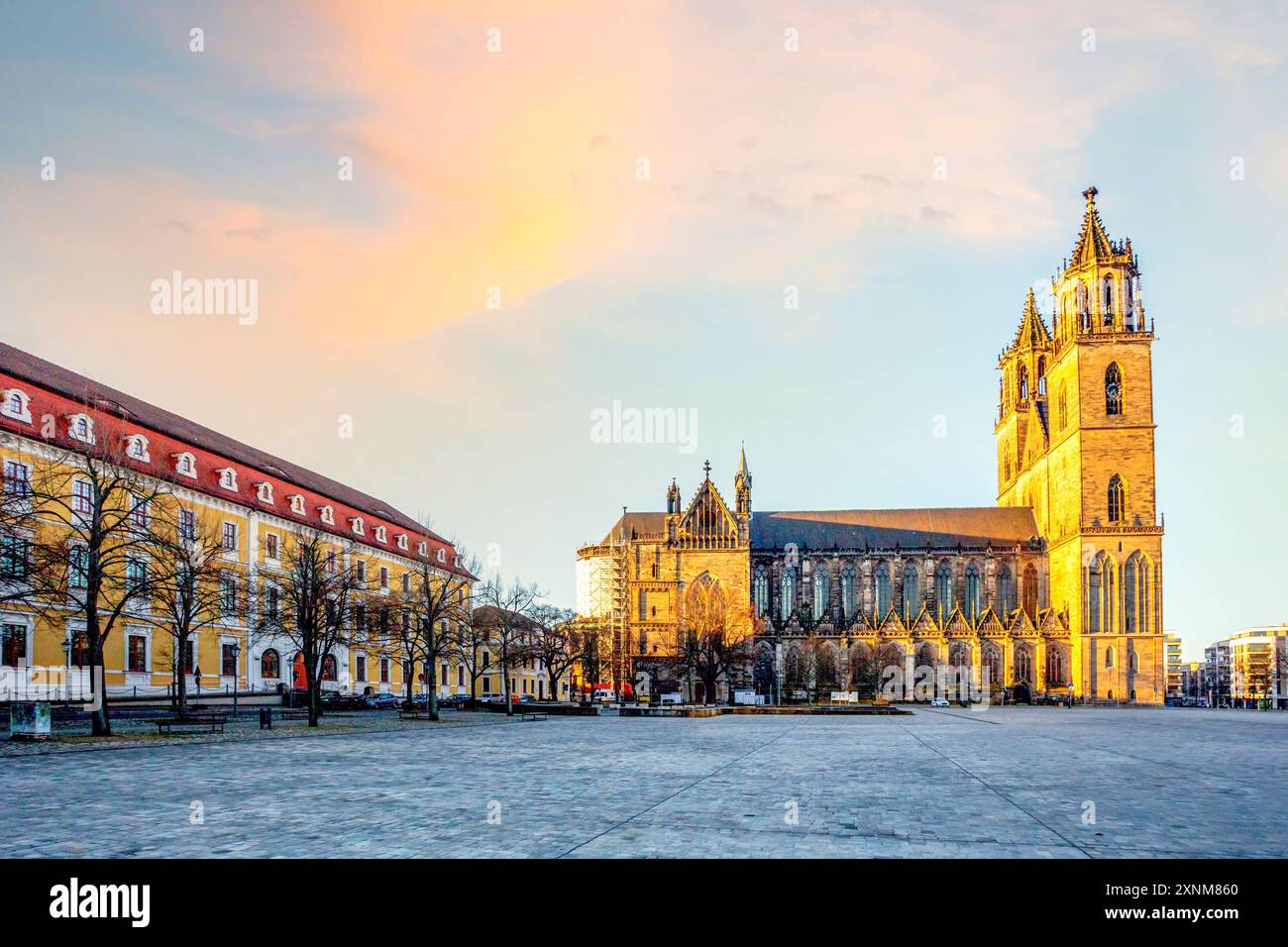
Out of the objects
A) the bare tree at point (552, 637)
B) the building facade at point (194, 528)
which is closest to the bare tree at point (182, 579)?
the building facade at point (194, 528)

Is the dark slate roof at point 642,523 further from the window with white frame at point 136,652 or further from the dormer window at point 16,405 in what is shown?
the dormer window at point 16,405

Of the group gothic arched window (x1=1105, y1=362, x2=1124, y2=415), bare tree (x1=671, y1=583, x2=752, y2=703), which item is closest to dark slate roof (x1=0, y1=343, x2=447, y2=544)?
bare tree (x1=671, y1=583, x2=752, y2=703)

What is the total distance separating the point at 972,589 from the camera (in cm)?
11638

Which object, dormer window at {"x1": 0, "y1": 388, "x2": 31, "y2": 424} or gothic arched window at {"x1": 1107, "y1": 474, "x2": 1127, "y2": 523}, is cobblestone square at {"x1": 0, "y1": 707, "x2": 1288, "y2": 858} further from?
gothic arched window at {"x1": 1107, "y1": 474, "x2": 1127, "y2": 523}

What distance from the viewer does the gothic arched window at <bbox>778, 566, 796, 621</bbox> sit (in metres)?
116

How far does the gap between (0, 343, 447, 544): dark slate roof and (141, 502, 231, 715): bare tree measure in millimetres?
5495

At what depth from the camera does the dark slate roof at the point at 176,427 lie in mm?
47844

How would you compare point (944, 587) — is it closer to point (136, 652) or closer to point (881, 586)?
point (881, 586)

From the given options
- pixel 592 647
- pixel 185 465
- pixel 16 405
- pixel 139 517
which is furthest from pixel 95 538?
pixel 592 647

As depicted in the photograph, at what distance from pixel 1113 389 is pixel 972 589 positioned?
24702 millimetres

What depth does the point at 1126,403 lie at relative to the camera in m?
104
